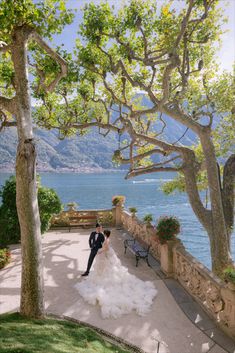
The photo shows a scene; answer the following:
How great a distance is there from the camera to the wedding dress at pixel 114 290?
8.42m

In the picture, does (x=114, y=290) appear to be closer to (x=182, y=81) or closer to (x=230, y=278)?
(x=230, y=278)

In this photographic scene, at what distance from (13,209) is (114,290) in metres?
8.57

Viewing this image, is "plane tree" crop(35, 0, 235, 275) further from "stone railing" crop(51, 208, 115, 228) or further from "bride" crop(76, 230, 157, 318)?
"stone railing" crop(51, 208, 115, 228)

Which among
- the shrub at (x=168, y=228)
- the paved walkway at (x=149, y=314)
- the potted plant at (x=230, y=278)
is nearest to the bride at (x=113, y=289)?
the paved walkway at (x=149, y=314)

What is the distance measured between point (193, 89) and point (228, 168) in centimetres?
588

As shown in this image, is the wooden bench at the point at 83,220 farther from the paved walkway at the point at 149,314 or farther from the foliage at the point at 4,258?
the foliage at the point at 4,258

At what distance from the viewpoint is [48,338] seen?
5.77m

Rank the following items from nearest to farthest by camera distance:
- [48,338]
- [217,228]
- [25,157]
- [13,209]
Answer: [48,338] → [25,157] → [217,228] → [13,209]

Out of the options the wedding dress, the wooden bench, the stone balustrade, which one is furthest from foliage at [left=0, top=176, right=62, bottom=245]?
the wedding dress

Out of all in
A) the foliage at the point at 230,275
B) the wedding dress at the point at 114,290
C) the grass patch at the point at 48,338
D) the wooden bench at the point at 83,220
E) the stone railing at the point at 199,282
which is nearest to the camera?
the grass patch at the point at 48,338

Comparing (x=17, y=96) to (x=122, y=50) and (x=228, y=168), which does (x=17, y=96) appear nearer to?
(x=122, y=50)

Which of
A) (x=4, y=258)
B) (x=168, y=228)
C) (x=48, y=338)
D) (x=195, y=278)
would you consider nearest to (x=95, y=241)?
(x=168, y=228)

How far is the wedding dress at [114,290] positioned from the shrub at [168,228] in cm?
176

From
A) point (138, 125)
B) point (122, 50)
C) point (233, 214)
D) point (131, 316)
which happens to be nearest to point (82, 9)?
point (122, 50)
